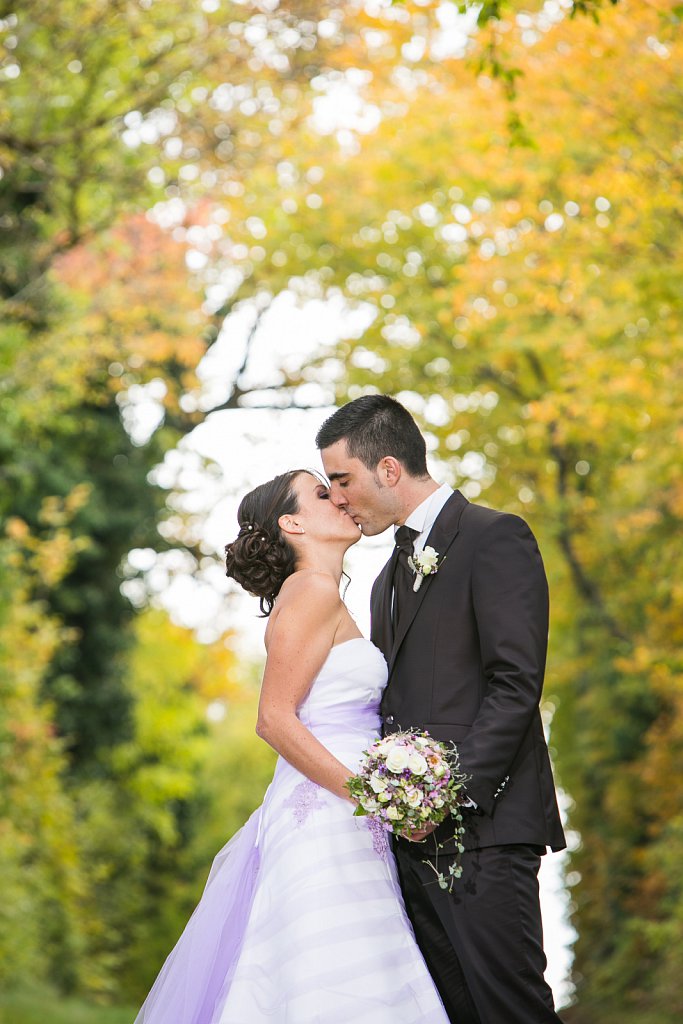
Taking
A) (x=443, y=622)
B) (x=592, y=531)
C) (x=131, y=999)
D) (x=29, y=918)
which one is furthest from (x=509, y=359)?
(x=131, y=999)

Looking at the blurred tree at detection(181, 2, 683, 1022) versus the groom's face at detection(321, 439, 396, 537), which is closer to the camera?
the groom's face at detection(321, 439, 396, 537)

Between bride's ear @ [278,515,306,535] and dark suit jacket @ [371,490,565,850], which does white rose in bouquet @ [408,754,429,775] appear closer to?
dark suit jacket @ [371,490,565,850]

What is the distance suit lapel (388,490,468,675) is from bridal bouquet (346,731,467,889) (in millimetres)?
494

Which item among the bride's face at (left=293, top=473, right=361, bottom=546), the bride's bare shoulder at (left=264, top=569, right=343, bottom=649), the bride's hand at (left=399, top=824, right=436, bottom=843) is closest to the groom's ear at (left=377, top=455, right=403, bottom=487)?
the bride's face at (left=293, top=473, right=361, bottom=546)

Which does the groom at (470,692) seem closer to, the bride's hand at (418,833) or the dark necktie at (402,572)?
the dark necktie at (402,572)

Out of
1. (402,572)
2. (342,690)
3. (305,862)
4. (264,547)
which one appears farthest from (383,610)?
(305,862)

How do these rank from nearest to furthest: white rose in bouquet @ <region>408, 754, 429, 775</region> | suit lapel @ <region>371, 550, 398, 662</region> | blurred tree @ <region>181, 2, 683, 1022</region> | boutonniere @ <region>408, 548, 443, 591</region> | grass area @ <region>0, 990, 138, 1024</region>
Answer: white rose in bouquet @ <region>408, 754, 429, 775</region>
boutonniere @ <region>408, 548, 443, 591</region>
suit lapel @ <region>371, 550, 398, 662</region>
blurred tree @ <region>181, 2, 683, 1022</region>
grass area @ <region>0, 990, 138, 1024</region>

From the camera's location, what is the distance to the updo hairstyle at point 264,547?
4.78 metres

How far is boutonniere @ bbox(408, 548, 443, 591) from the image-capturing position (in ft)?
14.2

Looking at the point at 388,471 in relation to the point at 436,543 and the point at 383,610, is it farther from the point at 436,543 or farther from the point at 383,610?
the point at 383,610

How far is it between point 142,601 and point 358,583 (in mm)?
4037

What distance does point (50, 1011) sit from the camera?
510 inches

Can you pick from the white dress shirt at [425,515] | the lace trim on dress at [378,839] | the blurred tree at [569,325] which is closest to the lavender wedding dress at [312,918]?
the lace trim on dress at [378,839]

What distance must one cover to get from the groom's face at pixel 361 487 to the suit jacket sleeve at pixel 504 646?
16.8 inches
